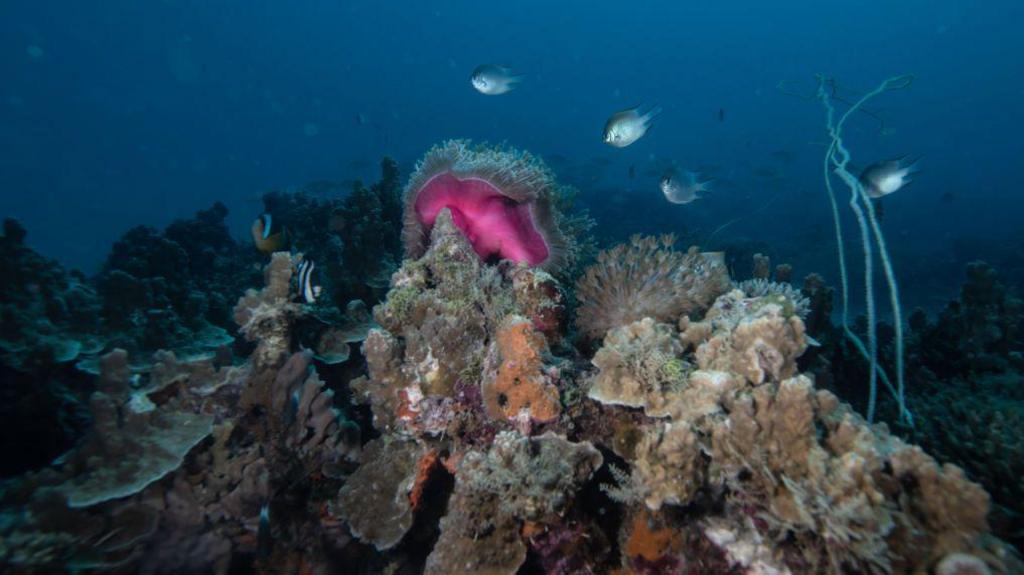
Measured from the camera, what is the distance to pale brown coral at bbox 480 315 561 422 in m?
2.74

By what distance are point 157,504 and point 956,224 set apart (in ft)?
130

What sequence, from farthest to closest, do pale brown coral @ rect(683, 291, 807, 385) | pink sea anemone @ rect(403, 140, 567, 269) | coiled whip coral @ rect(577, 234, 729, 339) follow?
pink sea anemone @ rect(403, 140, 567, 269) < coiled whip coral @ rect(577, 234, 729, 339) < pale brown coral @ rect(683, 291, 807, 385)

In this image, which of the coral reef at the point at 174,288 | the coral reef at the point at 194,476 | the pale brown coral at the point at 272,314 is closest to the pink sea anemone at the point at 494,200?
the pale brown coral at the point at 272,314

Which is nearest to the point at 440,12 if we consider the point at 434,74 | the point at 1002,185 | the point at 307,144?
the point at 434,74

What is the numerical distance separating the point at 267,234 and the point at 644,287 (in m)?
4.04

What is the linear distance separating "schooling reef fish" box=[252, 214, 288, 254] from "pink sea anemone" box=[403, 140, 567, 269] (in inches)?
67.7

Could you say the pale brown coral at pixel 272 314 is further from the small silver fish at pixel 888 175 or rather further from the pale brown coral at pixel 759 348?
the small silver fish at pixel 888 175

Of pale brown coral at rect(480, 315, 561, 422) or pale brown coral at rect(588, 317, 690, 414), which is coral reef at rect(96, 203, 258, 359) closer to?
pale brown coral at rect(480, 315, 561, 422)

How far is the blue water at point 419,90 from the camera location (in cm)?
6919

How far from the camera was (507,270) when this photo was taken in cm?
404

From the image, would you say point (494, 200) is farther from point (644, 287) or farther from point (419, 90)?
point (419, 90)

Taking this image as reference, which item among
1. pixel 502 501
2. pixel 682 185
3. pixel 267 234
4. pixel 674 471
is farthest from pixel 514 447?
pixel 682 185

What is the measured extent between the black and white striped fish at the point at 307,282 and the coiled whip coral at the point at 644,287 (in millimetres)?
2308

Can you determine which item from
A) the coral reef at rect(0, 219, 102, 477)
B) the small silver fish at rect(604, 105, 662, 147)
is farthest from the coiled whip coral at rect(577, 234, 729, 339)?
the coral reef at rect(0, 219, 102, 477)
